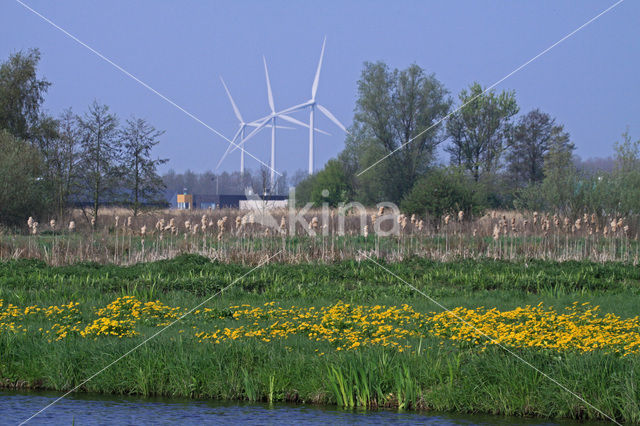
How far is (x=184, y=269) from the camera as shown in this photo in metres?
20.5

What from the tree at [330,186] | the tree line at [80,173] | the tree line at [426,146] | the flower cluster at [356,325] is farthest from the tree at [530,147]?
the flower cluster at [356,325]

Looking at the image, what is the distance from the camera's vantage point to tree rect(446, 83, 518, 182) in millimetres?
75500

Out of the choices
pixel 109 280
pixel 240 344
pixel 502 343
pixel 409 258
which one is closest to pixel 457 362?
pixel 502 343

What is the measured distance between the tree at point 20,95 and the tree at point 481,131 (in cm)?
3871

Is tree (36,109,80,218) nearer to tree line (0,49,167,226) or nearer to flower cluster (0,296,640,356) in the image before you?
tree line (0,49,167,226)

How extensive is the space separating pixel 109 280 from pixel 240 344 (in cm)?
859

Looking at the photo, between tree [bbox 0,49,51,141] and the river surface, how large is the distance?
43567mm

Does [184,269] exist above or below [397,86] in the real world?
below

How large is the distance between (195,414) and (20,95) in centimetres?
4633

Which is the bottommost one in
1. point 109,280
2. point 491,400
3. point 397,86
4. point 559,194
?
point 491,400

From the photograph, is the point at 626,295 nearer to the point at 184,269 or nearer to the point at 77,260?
the point at 184,269

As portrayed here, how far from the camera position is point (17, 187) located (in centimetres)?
3781

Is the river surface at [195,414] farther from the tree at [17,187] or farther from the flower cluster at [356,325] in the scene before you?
the tree at [17,187]

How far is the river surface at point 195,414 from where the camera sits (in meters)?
9.43
